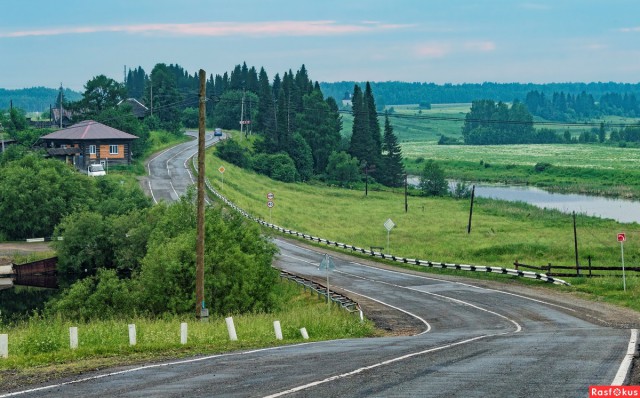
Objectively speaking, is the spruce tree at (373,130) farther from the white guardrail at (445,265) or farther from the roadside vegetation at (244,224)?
the white guardrail at (445,265)

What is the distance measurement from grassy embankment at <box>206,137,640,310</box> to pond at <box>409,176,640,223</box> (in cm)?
731

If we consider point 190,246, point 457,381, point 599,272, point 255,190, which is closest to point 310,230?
point 255,190

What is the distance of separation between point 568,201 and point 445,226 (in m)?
42.2

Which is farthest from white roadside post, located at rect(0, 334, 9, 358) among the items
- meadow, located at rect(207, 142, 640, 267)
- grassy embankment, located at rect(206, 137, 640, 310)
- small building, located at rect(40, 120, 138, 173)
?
small building, located at rect(40, 120, 138, 173)

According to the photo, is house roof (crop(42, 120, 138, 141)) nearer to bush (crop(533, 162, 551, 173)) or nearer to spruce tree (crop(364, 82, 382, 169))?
spruce tree (crop(364, 82, 382, 169))

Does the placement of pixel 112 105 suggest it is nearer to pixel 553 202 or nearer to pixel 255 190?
pixel 255 190

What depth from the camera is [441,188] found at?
135 meters

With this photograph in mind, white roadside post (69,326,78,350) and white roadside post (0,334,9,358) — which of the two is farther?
white roadside post (69,326,78,350)

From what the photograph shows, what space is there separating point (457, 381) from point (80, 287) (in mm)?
36404

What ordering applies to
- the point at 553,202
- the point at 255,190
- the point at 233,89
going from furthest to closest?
the point at 233,89
the point at 553,202
the point at 255,190

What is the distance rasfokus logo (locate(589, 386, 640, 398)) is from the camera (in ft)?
48.4

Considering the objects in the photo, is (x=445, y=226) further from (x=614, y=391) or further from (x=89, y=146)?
(x=614, y=391)

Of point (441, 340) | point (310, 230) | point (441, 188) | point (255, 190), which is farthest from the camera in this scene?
point (441, 188)

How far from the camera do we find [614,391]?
49.3 feet
